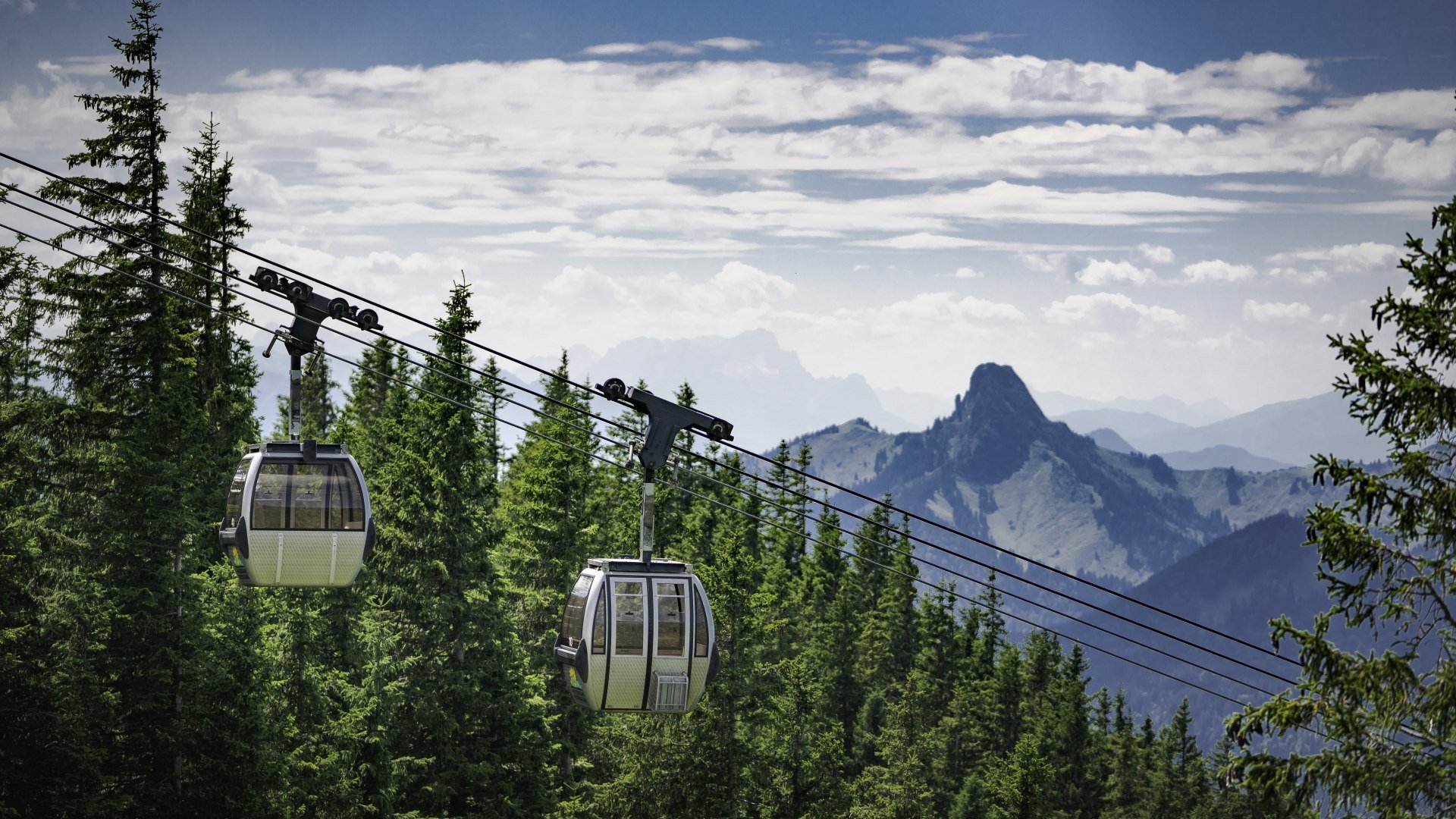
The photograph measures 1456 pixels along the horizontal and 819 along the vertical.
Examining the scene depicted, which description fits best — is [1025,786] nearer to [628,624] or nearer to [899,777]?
[899,777]

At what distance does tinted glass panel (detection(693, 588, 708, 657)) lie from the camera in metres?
19.8

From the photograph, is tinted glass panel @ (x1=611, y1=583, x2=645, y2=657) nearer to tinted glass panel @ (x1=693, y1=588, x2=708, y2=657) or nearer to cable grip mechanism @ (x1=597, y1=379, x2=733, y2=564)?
tinted glass panel @ (x1=693, y1=588, x2=708, y2=657)

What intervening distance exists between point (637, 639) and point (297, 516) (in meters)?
5.61

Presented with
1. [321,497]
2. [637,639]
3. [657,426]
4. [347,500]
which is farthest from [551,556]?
[657,426]

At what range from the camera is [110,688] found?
36.4 metres

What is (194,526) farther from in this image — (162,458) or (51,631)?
(51,631)

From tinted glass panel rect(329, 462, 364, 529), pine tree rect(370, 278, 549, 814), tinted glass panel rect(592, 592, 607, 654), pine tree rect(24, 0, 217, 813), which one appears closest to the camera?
tinted glass panel rect(592, 592, 607, 654)

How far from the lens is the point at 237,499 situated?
19.9 meters

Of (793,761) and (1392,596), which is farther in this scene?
(793,761)

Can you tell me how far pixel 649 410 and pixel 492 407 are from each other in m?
57.5

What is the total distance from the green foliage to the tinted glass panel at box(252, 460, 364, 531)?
43.3ft

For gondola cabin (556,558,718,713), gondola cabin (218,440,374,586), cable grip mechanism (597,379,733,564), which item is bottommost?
gondola cabin (556,558,718,713)

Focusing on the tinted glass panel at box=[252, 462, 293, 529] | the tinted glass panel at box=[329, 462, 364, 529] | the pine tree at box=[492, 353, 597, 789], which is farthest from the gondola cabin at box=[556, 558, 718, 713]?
the pine tree at box=[492, 353, 597, 789]

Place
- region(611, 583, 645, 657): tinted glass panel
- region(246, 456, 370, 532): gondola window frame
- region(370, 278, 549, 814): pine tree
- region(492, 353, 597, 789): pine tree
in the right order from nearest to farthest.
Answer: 1. region(611, 583, 645, 657): tinted glass panel
2. region(246, 456, 370, 532): gondola window frame
3. region(370, 278, 549, 814): pine tree
4. region(492, 353, 597, 789): pine tree
